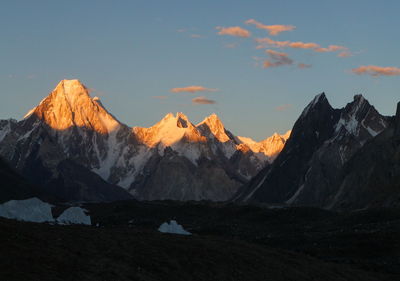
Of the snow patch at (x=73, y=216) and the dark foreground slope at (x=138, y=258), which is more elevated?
the snow patch at (x=73, y=216)

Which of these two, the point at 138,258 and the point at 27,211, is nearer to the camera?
the point at 138,258

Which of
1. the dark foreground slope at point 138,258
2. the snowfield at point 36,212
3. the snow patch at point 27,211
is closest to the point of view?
the dark foreground slope at point 138,258

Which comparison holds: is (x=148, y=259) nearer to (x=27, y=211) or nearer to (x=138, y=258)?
(x=138, y=258)

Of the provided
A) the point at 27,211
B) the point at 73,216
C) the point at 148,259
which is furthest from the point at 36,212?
the point at 148,259

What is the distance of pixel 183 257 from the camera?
57.7 metres

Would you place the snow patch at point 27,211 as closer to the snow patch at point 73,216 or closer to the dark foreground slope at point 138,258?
the snow patch at point 73,216

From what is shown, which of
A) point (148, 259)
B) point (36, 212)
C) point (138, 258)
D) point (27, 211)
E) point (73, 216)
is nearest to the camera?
point (138, 258)

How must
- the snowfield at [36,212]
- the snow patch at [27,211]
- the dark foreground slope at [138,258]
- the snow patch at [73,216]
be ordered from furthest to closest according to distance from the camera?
the snow patch at [73,216] < the snowfield at [36,212] < the snow patch at [27,211] < the dark foreground slope at [138,258]

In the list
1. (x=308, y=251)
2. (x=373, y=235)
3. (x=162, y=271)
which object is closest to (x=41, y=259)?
(x=162, y=271)

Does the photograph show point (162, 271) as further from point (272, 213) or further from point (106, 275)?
point (272, 213)

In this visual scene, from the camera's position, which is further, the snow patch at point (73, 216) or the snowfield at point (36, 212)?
the snow patch at point (73, 216)

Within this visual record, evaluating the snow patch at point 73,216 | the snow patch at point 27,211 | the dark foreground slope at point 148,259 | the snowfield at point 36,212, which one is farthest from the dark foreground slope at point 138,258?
the snow patch at point 73,216

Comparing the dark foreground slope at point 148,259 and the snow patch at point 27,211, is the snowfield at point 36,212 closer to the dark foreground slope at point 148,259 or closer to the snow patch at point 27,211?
the snow patch at point 27,211

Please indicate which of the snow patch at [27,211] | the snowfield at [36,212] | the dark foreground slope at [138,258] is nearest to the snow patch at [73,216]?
the snowfield at [36,212]
